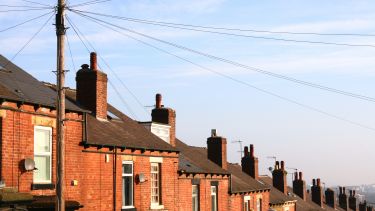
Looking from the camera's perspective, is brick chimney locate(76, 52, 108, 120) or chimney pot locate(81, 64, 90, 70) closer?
brick chimney locate(76, 52, 108, 120)

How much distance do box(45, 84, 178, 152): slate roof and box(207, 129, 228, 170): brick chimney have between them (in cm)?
954

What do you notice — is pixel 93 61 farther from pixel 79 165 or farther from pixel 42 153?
pixel 42 153

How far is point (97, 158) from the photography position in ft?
72.1

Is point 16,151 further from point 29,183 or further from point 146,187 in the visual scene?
point 146,187

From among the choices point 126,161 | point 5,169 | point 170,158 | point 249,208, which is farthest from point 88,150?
point 249,208

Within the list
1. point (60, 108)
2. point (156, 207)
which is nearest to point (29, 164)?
point (60, 108)

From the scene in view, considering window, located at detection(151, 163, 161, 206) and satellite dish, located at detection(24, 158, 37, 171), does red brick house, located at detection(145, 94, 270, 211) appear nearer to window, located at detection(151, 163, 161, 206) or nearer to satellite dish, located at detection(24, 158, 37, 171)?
window, located at detection(151, 163, 161, 206)

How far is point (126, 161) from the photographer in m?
23.8

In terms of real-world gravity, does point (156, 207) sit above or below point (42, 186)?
below

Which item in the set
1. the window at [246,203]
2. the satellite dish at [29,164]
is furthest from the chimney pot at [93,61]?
the window at [246,203]

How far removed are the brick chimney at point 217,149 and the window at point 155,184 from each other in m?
11.7

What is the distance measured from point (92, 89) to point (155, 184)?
520cm

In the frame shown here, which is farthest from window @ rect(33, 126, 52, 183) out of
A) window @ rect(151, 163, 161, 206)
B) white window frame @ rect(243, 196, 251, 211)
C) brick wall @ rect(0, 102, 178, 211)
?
white window frame @ rect(243, 196, 251, 211)

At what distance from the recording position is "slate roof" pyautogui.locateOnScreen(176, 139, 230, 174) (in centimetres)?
3055
